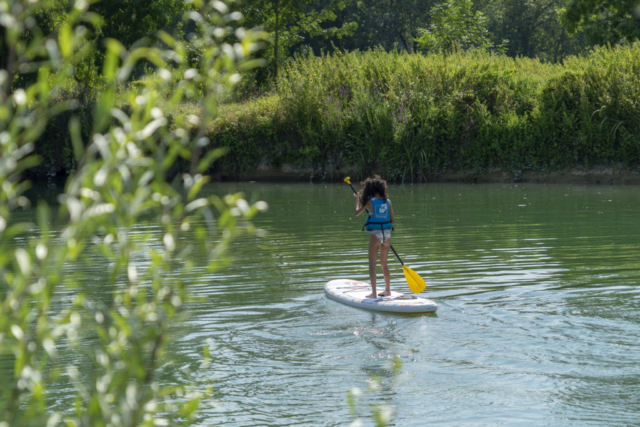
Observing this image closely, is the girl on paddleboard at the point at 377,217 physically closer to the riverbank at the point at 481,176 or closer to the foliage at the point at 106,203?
the foliage at the point at 106,203

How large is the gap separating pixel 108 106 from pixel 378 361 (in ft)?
16.1

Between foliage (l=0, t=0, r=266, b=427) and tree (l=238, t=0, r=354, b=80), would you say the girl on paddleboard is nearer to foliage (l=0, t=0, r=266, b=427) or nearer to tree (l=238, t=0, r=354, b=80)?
foliage (l=0, t=0, r=266, b=427)

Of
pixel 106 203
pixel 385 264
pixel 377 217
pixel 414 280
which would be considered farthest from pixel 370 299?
pixel 106 203

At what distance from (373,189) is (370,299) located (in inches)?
51.4

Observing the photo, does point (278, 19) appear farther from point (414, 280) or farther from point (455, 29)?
point (414, 280)

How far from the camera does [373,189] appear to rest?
30.2ft

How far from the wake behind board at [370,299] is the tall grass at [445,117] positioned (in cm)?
1700

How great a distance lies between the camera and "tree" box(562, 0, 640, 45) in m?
28.8

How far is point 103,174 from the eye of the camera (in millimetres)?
2162

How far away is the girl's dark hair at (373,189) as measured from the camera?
9188 millimetres

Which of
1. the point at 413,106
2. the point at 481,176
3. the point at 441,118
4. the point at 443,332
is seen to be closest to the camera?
the point at 443,332

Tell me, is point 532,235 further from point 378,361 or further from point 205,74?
point 205,74

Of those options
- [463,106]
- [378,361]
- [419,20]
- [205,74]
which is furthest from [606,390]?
[419,20]

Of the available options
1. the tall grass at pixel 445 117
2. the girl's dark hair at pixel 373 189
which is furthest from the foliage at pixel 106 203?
the tall grass at pixel 445 117
